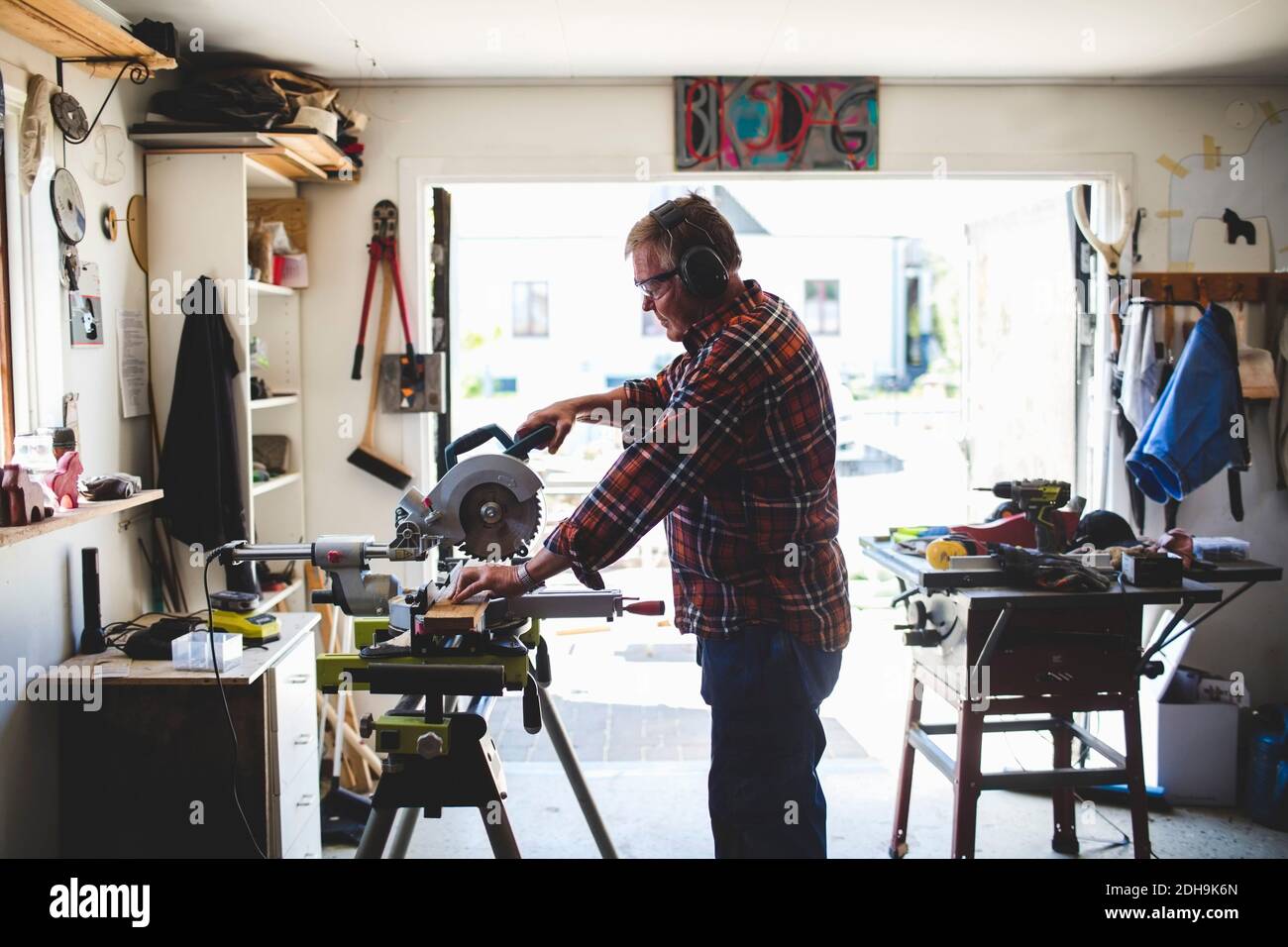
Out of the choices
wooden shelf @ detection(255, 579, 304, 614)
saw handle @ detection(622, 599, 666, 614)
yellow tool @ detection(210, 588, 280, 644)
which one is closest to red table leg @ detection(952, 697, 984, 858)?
saw handle @ detection(622, 599, 666, 614)

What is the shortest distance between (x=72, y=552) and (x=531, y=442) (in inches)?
60.6

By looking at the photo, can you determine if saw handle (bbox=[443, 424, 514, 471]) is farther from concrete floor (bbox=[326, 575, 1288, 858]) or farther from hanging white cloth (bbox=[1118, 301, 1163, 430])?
hanging white cloth (bbox=[1118, 301, 1163, 430])

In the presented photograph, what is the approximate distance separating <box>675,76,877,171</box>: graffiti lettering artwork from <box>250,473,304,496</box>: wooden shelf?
70.2 inches

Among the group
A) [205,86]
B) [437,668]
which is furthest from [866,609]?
[437,668]

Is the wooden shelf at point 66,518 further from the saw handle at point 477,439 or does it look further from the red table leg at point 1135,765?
the red table leg at point 1135,765

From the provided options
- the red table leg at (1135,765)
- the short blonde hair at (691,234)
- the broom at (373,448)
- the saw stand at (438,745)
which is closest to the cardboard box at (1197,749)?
the red table leg at (1135,765)

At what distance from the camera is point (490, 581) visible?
1.81m

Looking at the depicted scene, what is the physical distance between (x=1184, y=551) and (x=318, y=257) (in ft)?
9.88

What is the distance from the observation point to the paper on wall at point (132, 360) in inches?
123

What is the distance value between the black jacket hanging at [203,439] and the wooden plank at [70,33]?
77 cm

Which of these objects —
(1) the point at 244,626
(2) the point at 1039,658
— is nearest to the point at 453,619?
(1) the point at 244,626

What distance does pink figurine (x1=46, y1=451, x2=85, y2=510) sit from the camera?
244 cm

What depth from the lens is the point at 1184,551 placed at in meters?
2.96
